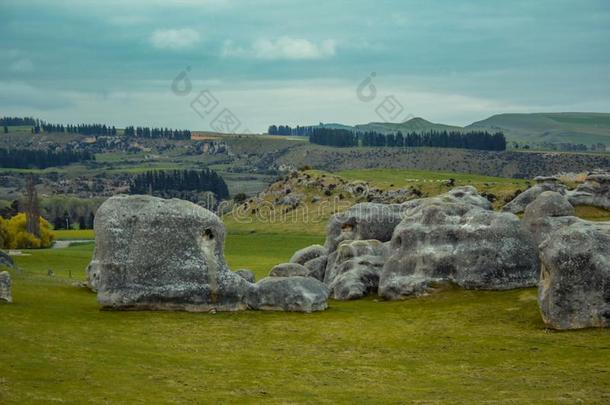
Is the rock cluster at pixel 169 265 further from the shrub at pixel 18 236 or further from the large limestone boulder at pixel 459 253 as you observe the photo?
the shrub at pixel 18 236

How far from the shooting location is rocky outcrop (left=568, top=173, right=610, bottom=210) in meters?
77.7

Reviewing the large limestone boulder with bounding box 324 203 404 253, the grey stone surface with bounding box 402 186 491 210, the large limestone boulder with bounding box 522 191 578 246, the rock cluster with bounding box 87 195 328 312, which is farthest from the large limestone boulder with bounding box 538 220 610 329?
the large limestone boulder with bounding box 324 203 404 253

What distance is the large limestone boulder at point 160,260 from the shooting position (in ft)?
145

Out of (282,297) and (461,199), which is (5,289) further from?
(461,199)

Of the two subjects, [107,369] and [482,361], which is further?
[482,361]

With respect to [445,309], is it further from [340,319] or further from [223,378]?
[223,378]

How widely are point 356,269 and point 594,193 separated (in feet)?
126

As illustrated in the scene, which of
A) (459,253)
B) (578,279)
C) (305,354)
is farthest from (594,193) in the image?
(305,354)

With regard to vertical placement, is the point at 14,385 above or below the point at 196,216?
below

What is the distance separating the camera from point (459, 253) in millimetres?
49875

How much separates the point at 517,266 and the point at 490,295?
9.26 ft

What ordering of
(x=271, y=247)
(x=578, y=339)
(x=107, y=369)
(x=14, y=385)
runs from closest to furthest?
(x=14, y=385), (x=107, y=369), (x=578, y=339), (x=271, y=247)

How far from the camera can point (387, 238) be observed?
6312 cm

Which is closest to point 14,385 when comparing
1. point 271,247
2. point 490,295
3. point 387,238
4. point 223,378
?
point 223,378
